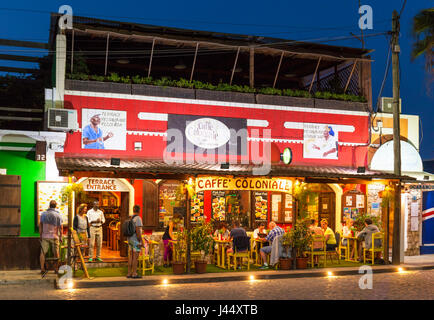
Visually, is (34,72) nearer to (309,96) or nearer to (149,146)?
(149,146)

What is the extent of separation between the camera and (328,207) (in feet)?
69.5

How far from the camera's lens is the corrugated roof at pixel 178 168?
45.9 feet

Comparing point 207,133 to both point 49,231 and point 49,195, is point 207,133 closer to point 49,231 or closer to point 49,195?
point 49,195

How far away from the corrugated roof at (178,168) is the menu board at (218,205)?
1.47m

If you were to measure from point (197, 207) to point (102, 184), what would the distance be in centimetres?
383

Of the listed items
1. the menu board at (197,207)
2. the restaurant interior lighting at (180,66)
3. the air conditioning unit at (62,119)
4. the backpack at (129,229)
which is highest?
the restaurant interior lighting at (180,66)

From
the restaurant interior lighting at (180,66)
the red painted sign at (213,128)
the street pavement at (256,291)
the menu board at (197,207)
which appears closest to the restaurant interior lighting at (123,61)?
the restaurant interior lighting at (180,66)

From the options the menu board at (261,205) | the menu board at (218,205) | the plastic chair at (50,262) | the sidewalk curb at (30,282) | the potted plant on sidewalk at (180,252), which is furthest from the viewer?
the menu board at (261,205)

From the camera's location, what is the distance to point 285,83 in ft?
83.8

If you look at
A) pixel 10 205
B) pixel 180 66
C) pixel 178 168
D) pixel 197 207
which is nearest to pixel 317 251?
pixel 197 207

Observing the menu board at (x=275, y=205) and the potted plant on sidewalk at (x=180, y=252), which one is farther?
the menu board at (x=275, y=205)

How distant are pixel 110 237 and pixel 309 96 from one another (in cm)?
915

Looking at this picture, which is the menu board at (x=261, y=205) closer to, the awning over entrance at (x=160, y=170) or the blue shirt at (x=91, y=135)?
the awning over entrance at (x=160, y=170)

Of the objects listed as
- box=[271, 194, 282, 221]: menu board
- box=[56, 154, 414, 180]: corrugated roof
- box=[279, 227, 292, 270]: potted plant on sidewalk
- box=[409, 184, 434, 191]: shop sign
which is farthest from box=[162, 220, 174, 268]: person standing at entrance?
box=[409, 184, 434, 191]: shop sign
